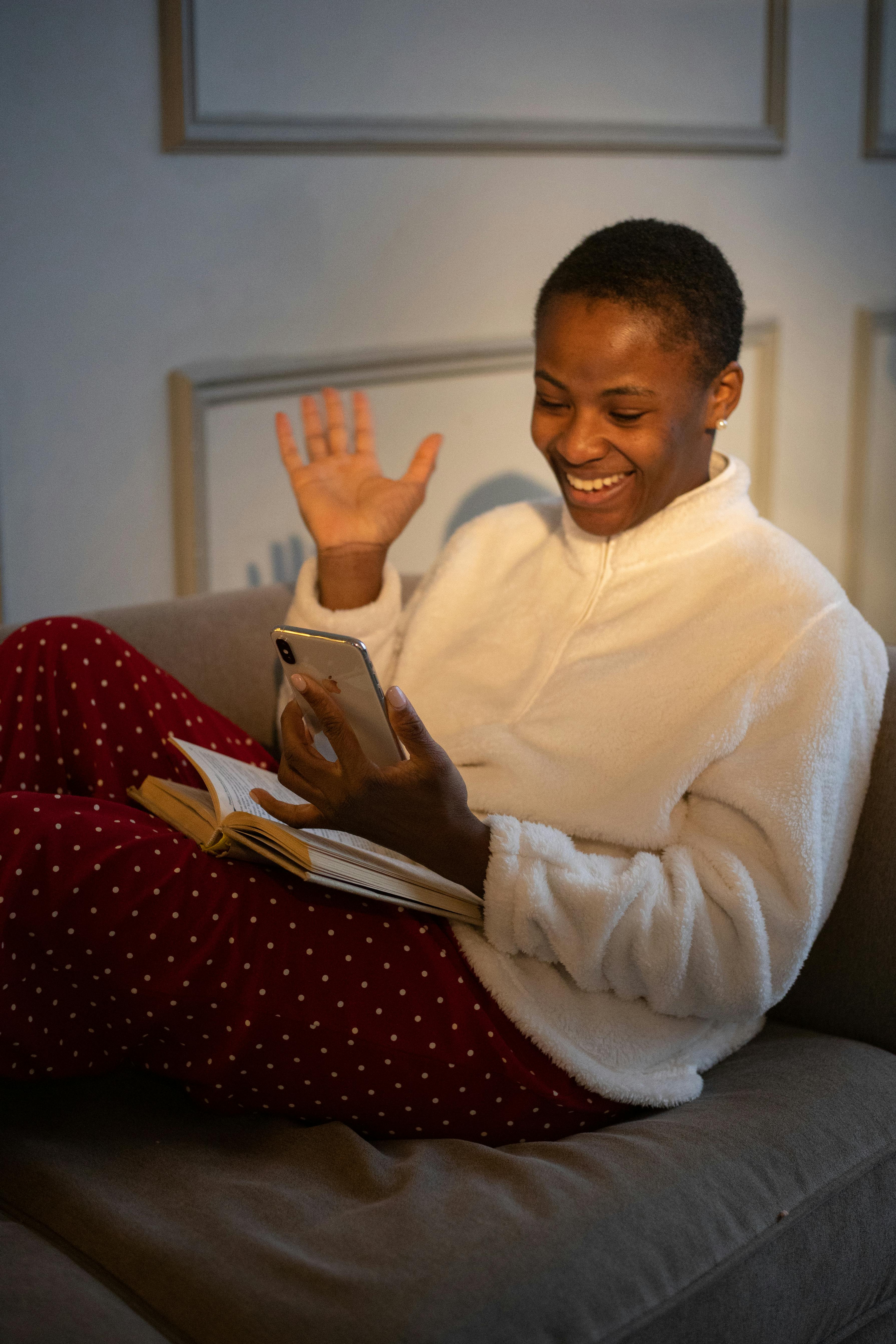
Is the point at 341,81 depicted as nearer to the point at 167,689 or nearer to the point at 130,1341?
the point at 167,689

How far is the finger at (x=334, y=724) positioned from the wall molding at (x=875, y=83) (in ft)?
8.22

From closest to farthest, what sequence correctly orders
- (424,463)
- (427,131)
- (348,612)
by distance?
1. (348,612)
2. (424,463)
3. (427,131)

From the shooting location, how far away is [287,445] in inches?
63.0

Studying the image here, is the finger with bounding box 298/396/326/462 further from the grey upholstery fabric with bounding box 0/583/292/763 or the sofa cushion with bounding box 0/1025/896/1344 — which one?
the sofa cushion with bounding box 0/1025/896/1344

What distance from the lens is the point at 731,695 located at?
1.12 metres

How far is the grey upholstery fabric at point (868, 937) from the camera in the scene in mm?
1181

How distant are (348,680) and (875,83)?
2553 mm

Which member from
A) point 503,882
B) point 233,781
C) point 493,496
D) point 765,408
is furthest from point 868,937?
point 765,408

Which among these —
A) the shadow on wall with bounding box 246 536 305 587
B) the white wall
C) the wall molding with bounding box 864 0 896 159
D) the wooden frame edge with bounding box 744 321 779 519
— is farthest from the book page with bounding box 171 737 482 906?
the wall molding with bounding box 864 0 896 159

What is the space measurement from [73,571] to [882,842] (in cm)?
133

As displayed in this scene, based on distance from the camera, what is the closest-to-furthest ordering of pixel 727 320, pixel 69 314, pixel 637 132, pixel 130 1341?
pixel 130 1341 → pixel 727 320 → pixel 69 314 → pixel 637 132

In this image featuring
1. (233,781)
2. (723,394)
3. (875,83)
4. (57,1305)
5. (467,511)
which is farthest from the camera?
(875,83)

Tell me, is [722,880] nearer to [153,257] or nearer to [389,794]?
[389,794]

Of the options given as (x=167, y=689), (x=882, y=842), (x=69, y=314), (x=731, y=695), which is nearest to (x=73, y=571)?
(x=69, y=314)
